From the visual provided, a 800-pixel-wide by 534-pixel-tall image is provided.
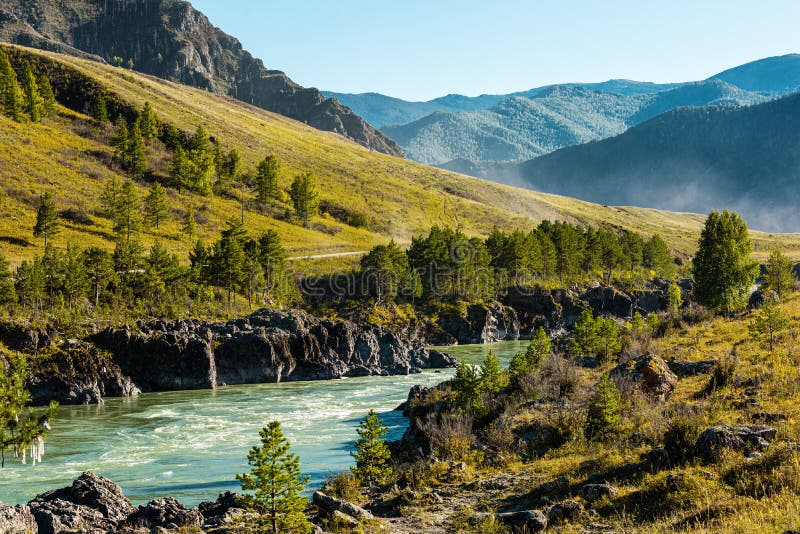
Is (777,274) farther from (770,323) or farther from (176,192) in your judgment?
(176,192)

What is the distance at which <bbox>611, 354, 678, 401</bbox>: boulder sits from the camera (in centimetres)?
2617

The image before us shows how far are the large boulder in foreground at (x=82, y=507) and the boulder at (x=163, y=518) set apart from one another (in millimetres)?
1336

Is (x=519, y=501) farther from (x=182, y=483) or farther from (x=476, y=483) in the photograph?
(x=182, y=483)

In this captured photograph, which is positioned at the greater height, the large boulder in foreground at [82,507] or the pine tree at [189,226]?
the pine tree at [189,226]

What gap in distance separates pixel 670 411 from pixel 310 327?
199 feet

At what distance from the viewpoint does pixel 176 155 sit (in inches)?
5295

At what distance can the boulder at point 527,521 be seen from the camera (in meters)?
15.5

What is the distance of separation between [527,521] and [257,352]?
61481mm

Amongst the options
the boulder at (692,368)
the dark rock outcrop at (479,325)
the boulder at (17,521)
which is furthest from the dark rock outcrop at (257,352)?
the boulder at (692,368)

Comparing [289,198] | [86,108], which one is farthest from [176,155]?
[86,108]

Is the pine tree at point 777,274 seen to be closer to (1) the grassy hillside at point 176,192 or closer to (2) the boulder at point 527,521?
(2) the boulder at point 527,521

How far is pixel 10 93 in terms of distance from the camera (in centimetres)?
12875

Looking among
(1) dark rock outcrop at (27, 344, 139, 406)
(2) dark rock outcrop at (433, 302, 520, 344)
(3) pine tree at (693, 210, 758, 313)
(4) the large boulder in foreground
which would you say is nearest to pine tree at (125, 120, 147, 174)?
(2) dark rock outcrop at (433, 302, 520, 344)

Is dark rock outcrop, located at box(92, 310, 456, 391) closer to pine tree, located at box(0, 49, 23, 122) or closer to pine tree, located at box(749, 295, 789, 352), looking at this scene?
pine tree, located at box(749, 295, 789, 352)
